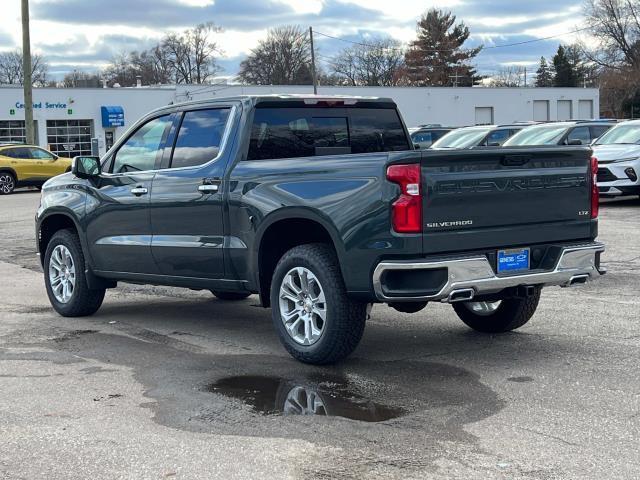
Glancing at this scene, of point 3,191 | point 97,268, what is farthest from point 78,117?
point 97,268

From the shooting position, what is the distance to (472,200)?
614 centimetres

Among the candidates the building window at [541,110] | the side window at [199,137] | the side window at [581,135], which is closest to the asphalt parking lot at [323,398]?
the side window at [199,137]

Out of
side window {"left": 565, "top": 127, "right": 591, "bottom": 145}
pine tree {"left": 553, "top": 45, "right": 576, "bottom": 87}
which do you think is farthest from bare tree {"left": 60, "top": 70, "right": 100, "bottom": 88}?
side window {"left": 565, "top": 127, "right": 591, "bottom": 145}

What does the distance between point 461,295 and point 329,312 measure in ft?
2.93

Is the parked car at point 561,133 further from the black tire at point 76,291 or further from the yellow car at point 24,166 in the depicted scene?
the yellow car at point 24,166

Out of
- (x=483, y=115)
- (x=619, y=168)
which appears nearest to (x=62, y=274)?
(x=619, y=168)

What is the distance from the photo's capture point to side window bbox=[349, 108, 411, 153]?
775 centimetres

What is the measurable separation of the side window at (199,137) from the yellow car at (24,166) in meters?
22.9

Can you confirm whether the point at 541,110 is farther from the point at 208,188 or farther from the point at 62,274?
the point at 208,188

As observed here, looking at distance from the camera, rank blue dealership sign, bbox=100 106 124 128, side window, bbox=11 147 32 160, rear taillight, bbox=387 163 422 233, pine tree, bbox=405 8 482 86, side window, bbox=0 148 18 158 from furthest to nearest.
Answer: pine tree, bbox=405 8 482 86, blue dealership sign, bbox=100 106 124 128, side window, bbox=11 147 32 160, side window, bbox=0 148 18 158, rear taillight, bbox=387 163 422 233

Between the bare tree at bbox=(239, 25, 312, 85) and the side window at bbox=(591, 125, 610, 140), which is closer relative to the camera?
the side window at bbox=(591, 125, 610, 140)

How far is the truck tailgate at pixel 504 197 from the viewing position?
5992 mm

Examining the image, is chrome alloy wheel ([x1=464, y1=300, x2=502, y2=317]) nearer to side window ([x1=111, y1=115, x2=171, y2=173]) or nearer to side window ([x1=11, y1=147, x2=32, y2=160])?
side window ([x1=111, y1=115, x2=171, y2=173])

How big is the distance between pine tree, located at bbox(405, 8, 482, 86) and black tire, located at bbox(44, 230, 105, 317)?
95602 millimetres
